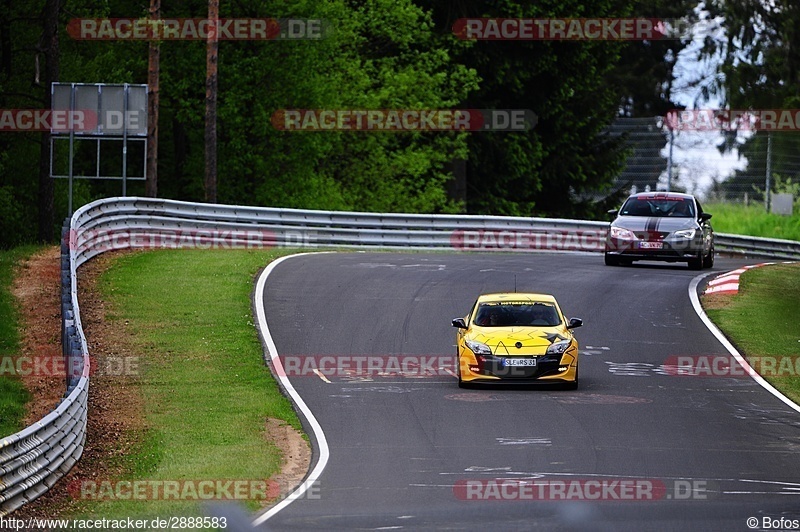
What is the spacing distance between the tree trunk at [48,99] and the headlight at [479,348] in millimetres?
24194

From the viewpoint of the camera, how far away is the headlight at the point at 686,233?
31703 millimetres

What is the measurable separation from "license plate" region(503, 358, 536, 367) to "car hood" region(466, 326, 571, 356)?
8 centimetres

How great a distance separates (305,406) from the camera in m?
19.3

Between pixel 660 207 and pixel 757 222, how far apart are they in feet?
60.9

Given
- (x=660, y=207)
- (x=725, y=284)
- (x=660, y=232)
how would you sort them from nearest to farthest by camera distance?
(x=725, y=284)
(x=660, y=232)
(x=660, y=207)

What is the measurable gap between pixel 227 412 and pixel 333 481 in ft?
16.0

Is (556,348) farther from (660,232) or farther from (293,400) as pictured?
(660,232)

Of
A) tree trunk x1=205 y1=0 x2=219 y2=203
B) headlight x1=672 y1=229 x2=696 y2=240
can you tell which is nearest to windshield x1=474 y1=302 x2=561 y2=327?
headlight x1=672 y1=229 x2=696 y2=240

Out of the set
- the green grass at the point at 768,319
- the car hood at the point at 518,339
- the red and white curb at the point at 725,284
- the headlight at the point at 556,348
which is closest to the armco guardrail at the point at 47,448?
the car hood at the point at 518,339

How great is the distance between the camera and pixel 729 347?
23719 mm

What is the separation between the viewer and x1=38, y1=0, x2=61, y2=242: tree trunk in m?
41.3

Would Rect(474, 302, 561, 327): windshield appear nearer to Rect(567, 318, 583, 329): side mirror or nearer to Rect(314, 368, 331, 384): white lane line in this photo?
Rect(567, 318, 583, 329): side mirror

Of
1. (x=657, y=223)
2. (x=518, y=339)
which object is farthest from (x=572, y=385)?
(x=657, y=223)

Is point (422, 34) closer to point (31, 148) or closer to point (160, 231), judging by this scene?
point (31, 148)
